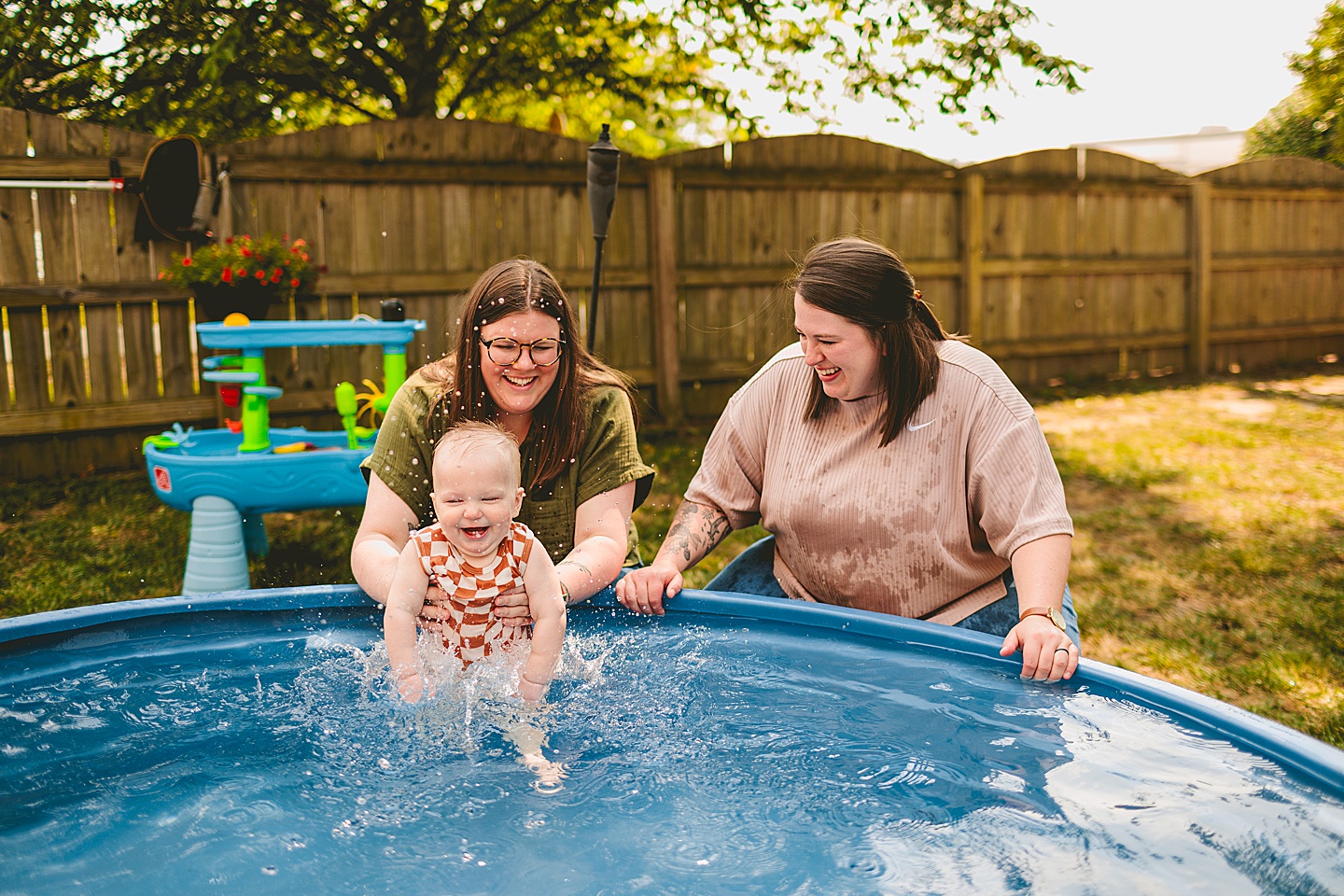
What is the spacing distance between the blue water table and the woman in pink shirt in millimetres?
1836

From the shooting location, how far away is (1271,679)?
9.89ft

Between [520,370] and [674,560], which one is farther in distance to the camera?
[674,560]

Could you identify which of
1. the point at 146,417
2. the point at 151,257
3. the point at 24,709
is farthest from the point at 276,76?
the point at 24,709

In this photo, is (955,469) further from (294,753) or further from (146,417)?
(146,417)

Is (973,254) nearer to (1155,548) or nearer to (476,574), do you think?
(1155,548)

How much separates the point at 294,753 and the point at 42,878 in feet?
1.58

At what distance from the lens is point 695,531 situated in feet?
8.25

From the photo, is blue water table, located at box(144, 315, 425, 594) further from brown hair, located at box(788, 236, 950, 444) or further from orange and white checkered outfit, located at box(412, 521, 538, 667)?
brown hair, located at box(788, 236, 950, 444)

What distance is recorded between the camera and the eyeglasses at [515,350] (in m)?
2.29

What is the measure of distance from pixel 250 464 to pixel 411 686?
2.01 m

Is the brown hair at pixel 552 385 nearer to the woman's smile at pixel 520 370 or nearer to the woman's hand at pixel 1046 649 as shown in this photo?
the woman's smile at pixel 520 370

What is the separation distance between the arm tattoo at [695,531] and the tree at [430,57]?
4.30m

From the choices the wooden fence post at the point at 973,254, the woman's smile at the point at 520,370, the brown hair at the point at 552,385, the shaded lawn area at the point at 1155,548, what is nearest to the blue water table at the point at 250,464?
the shaded lawn area at the point at 1155,548

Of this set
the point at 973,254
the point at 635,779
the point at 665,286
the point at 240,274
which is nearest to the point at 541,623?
the point at 635,779
